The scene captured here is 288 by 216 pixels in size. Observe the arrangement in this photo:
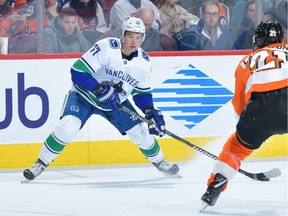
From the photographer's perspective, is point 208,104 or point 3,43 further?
point 208,104

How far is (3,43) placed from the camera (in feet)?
19.2

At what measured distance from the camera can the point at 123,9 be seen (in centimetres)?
609

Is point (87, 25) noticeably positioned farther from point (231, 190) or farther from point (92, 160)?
point (231, 190)

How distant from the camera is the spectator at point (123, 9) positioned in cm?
607

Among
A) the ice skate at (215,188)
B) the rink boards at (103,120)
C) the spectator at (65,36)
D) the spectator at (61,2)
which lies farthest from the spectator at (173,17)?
the ice skate at (215,188)

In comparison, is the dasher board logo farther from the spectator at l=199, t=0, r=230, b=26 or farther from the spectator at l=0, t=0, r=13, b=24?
the spectator at l=0, t=0, r=13, b=24

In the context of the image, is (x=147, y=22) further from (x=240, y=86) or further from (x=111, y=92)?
(x=240, y=86)

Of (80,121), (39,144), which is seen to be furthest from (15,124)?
(80,121)

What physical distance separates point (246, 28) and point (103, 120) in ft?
3.86

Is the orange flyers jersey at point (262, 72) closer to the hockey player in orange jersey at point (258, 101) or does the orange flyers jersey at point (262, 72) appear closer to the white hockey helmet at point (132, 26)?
the hockey player in orange jersey at point (258, 101)

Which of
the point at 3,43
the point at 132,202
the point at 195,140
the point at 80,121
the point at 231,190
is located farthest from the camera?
the point at 195,140

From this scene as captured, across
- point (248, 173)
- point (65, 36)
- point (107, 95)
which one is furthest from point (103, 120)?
point (248, 173)

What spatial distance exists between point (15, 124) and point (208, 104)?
1.30 metres

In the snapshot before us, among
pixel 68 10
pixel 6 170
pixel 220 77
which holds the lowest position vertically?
pixel 6 170
